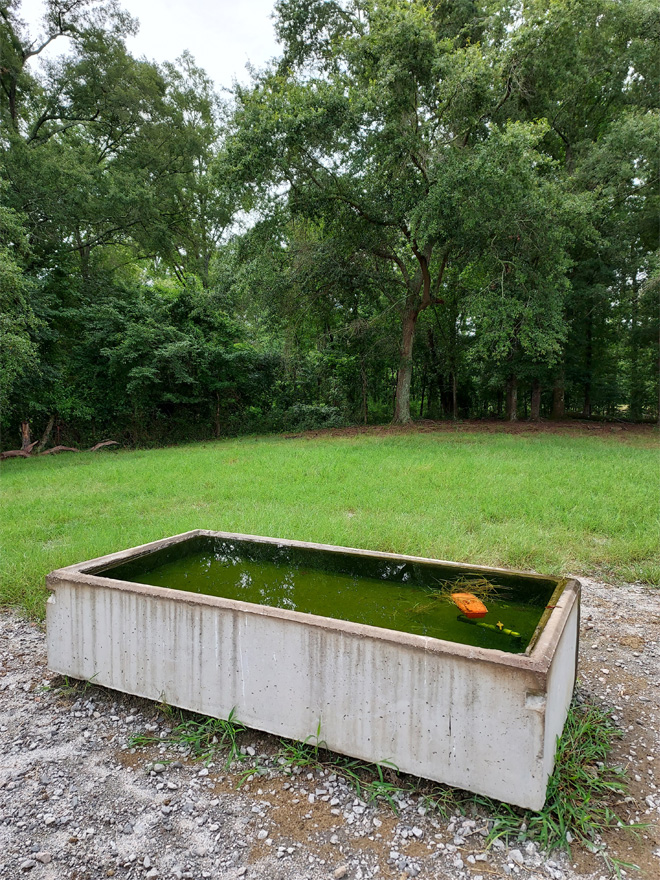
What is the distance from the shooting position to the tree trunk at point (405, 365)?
13.4 metres

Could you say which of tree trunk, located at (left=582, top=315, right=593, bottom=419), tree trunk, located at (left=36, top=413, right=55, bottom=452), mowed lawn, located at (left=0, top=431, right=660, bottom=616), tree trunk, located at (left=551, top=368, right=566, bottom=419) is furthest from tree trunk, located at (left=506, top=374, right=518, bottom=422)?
tree trunk, located at (left=36, top=413, right=55, bottom=452)

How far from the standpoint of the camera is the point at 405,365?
13539 millimetres

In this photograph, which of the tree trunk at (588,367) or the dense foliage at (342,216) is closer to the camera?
the dense foliage at (342,216)

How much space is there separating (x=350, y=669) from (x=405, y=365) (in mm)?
12353

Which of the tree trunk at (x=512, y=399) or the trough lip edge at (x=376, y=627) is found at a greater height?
the tree trunk at (x=512, y=399)

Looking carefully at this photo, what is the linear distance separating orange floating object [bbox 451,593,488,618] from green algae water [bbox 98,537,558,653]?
3cm

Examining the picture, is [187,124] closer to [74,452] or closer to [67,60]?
[67,60]

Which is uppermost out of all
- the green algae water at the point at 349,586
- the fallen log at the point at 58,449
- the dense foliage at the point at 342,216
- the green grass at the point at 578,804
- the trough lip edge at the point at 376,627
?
the dense foliage at the point at 342,216

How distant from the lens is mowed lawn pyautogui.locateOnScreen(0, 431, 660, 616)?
3773mm

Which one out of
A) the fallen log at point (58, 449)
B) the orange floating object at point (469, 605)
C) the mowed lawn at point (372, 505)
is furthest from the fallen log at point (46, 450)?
the orange floating object at point (469, 605)

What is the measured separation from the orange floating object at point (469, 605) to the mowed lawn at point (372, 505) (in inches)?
57.7

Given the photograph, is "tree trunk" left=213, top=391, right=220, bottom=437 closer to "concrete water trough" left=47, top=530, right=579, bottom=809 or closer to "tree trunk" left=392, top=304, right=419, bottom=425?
"tree trunk" left=392, top=304, right=419, bottom=425

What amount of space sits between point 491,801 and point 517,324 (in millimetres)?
10407

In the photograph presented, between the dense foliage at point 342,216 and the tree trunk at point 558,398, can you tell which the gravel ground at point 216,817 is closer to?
the dense foliage at point 342,216
